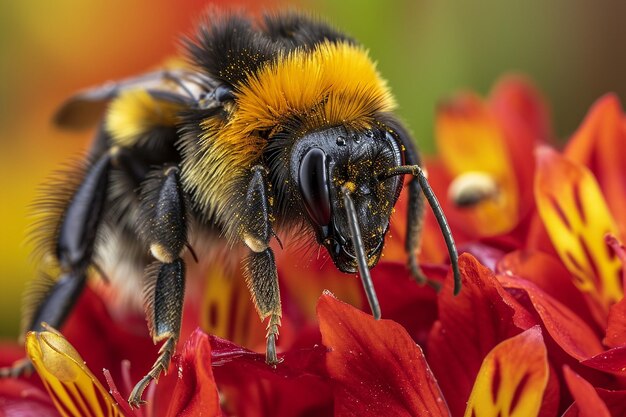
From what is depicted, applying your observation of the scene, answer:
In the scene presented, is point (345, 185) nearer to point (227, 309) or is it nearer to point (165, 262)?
point (165, 262)

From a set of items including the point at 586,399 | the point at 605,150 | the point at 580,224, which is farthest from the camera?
the point at 605,150

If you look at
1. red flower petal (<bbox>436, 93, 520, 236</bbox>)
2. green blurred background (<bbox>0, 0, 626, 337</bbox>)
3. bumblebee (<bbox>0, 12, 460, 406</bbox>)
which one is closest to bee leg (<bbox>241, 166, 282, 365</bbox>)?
bumblebee (<bbox>0, 12, 460, 406</bbox>)

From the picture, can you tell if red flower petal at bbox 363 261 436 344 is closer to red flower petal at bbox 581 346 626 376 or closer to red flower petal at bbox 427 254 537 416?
red flower petal at bbox 427 254 537 416

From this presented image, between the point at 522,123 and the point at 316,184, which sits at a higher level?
the point at 316,184

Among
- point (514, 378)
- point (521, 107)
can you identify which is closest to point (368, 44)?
point (521, 107)

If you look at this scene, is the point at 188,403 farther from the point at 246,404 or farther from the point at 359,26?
the point at 359,26

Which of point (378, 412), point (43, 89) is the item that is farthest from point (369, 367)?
point (43, 89)
